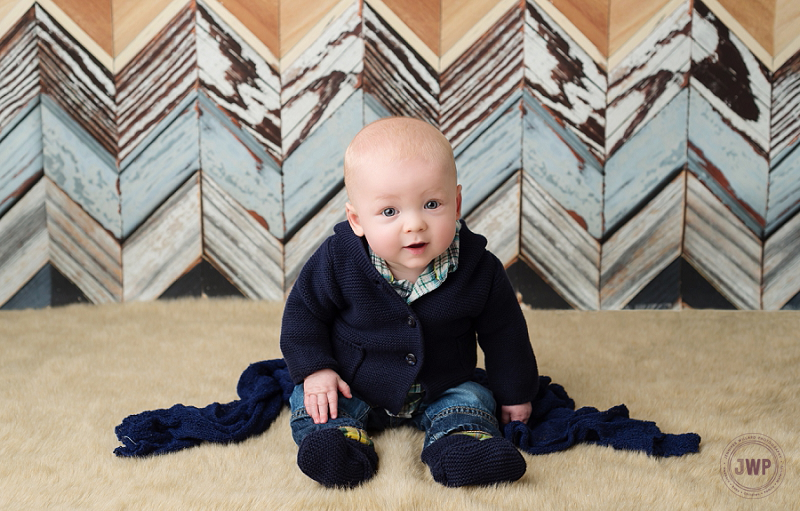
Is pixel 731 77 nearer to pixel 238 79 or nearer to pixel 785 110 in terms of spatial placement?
pixel 785 110

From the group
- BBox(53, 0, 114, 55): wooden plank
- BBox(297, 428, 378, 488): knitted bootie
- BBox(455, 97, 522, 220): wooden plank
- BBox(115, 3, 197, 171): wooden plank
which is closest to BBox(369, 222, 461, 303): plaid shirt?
BBox(297, 428, 378, 488): knitted bootie

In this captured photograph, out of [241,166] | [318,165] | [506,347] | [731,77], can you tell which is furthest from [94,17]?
[731,77]

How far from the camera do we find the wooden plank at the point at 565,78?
1807 mm

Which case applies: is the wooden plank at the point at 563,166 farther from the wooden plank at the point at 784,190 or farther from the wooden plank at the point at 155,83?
the wooden plank at the point at 155,83

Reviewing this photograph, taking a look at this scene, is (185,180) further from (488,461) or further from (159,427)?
(488,461)

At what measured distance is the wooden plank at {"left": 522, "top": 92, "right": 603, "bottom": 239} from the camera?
72.6 inches

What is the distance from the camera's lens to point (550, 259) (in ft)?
6.17

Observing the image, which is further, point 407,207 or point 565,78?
point 565,78

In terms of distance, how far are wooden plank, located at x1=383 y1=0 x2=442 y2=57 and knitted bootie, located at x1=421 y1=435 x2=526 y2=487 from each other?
1.22 m

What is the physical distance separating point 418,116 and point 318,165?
11.6 inches

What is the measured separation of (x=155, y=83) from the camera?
183 cm

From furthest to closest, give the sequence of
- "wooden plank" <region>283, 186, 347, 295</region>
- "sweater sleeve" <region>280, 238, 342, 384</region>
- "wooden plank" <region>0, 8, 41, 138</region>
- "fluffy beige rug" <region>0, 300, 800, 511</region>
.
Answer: "wooden plank" <region>283, 186, 347, 295</region>
"wooden plank" <region>0, 8, 41, 138</region>
"sweater sleeve" <region>280, 238, 342, 384</region>
"fluffy beige rug" <region>0, 300, 800, 511</region>

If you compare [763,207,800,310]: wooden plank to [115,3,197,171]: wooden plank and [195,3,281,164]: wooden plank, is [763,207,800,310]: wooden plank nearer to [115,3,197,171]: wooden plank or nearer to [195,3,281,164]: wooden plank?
[195,3,281,164]: wooden plank

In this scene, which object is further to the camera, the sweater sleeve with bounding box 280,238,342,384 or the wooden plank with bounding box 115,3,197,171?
the wooden plank with bounding box 115,3,197,171
